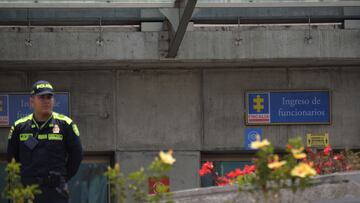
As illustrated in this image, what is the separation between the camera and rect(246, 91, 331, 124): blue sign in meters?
12.5

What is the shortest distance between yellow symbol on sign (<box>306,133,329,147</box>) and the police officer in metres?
6.82

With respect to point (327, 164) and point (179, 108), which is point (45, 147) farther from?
point (179, 108)

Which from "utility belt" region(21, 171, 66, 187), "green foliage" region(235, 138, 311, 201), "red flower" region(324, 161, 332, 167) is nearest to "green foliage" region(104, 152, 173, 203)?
"green foliage" region(235, 138, 311, 201)

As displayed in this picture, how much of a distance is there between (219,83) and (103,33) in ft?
6.83

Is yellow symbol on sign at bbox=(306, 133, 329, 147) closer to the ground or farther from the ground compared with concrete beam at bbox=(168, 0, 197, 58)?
closer to the ground

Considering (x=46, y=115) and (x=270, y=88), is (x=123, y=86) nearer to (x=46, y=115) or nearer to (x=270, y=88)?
(x=270, y=88)

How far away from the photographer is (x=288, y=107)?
41.2 ft

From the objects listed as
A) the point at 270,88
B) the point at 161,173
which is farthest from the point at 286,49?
the point at 161,173

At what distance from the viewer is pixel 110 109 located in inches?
487

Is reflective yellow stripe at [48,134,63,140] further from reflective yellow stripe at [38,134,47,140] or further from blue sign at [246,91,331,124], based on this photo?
blue sign at [246,91,331,124]

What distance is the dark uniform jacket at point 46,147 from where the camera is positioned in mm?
6195

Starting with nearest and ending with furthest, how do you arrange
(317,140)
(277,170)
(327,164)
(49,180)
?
(277,170)
(49,180)
(327,164)
(317,140)

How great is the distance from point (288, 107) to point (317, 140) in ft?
2.33

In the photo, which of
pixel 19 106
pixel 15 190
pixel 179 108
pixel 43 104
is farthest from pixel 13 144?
pixel 179 108
